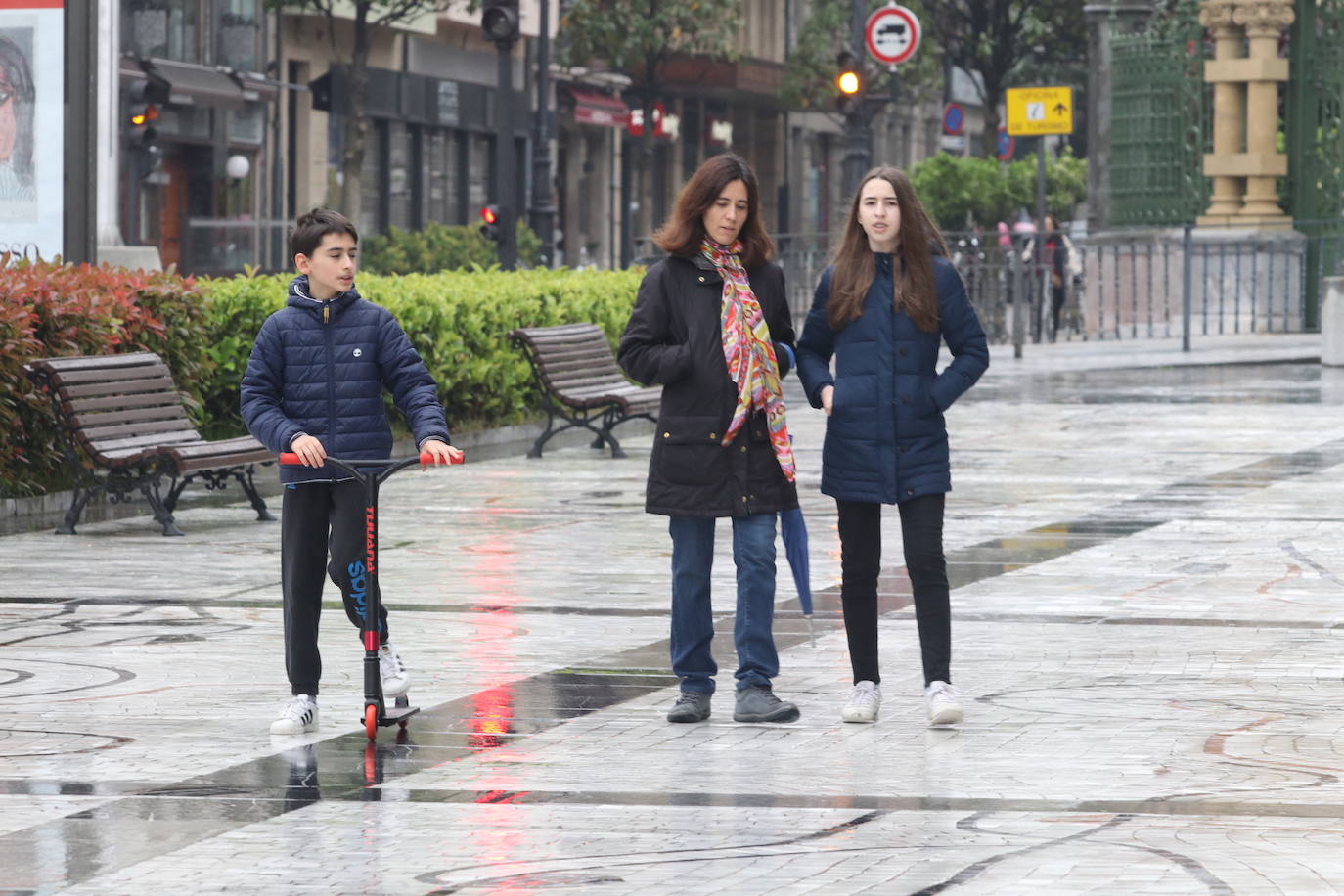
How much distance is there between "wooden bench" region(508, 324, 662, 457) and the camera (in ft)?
61.0

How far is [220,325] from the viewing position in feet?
54.0

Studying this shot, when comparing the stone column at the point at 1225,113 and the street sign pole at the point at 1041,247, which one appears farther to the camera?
the stone column at the point at 1225,113

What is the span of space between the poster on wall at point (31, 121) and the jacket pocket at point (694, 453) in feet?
30.1

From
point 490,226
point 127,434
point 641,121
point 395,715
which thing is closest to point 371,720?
point 395,715

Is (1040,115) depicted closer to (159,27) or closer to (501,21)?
(501,21)

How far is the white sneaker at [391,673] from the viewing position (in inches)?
315

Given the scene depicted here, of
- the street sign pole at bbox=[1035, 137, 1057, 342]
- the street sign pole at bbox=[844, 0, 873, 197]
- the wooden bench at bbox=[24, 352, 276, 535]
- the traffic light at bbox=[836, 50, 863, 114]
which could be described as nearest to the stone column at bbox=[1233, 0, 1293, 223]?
the street sign pole at bbox=[1035, 137, 1057, 342]

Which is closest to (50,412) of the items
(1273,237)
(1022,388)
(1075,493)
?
(1075,493)

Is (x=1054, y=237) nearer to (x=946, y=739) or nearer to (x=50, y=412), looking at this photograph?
(x=50, y=412)

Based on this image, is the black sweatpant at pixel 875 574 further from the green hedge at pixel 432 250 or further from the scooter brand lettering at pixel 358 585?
the green hedge at pixel 432 250

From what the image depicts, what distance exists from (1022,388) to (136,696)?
17.4 m

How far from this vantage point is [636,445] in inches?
774

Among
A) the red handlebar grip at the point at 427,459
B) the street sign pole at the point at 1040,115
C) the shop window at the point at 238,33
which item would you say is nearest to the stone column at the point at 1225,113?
the street sign pole at the point at 1040,115

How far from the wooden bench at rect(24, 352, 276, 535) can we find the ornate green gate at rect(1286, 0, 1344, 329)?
923 inches
